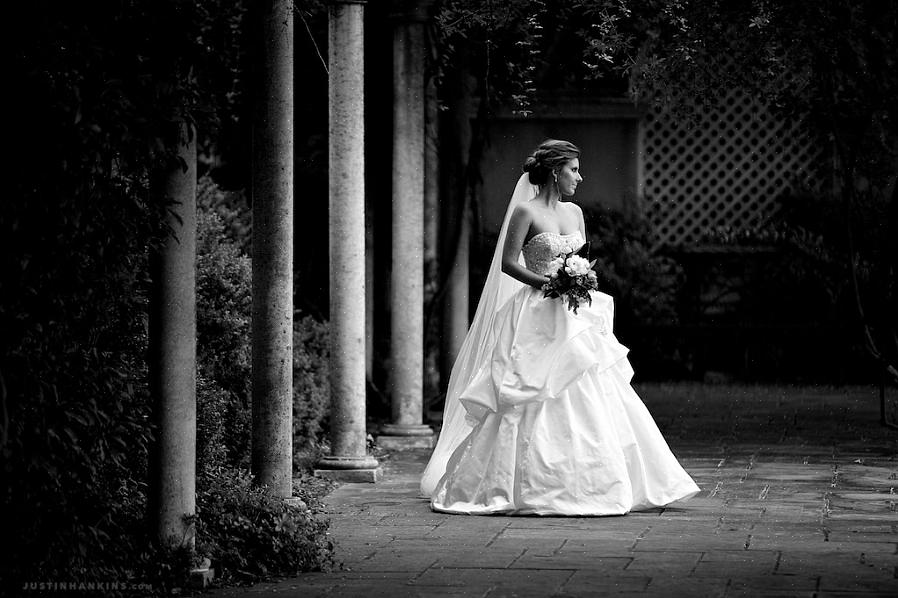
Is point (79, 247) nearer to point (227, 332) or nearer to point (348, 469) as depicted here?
point (227, 332)

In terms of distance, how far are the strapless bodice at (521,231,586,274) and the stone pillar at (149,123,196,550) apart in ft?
9.77

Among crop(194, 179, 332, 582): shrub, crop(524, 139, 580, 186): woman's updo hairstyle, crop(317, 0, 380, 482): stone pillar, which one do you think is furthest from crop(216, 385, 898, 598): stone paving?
crop(524, 139, 580, 186): woman's updo hairstyle

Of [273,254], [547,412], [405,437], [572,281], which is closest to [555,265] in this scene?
[572,281]

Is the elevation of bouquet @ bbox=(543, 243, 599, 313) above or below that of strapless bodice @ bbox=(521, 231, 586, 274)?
below

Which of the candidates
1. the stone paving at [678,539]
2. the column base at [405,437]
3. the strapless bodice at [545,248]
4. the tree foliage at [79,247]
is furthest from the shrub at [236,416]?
the strapless bodice at [545,248]

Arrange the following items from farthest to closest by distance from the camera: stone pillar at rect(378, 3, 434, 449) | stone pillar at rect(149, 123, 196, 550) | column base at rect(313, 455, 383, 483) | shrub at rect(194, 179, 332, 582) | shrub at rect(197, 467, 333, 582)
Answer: stone pillar at rect(378, 3, 434, 449)
column base at rect(313, 455, 383, 483)
shrub at rect(194, 179, 332, 582)
shrub at rect(197, 467, 333, 582)
stone pillar at rect(149, 123, 196, 550)

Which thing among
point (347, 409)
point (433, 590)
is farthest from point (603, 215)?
point (433, 590)

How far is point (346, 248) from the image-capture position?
8.88 m

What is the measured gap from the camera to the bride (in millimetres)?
7570

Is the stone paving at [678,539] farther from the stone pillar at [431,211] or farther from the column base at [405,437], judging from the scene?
the stone pillar at [431,211]

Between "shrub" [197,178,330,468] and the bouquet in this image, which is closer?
the bouquet

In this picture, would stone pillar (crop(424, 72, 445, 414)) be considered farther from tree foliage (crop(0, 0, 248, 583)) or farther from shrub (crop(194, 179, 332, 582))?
tree foliage (crop(0, 0, 248, 583))

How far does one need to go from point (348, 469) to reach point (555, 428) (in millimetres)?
1694

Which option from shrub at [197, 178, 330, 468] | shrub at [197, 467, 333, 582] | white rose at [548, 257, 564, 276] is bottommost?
shrub at [197, 467, 333, 582]
